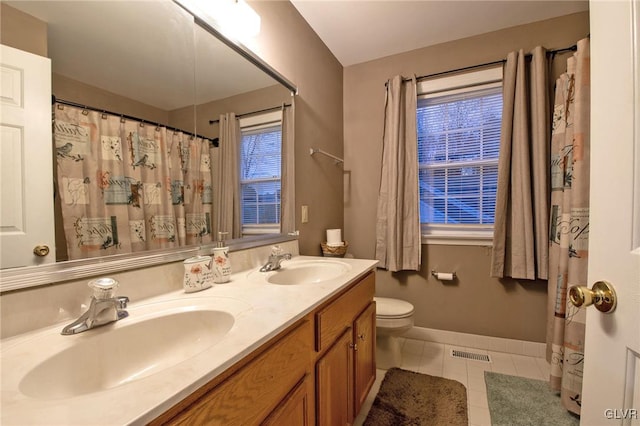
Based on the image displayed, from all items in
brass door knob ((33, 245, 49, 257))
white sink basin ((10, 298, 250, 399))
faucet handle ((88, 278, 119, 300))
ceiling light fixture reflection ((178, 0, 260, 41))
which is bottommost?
white sink basin ((10, 298, 250, 399))

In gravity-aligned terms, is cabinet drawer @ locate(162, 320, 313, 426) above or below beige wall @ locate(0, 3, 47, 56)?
below

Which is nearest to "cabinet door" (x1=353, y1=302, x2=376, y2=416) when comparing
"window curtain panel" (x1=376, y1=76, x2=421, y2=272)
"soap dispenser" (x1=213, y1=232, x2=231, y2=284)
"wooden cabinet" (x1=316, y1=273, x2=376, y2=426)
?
"wooden cabinet" (x1=316, y1=273, x2=376, y2=426)

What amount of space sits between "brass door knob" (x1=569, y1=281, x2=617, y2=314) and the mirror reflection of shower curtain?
120cm

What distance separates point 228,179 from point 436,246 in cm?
181

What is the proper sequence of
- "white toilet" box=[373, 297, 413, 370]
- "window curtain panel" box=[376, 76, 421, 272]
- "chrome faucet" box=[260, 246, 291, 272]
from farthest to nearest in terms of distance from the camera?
1. "window curtain panel" box=[376, 76, 421, 272]
2. "white toilet" box=[373, 297, 413, 370]
3. "chrome faucet" box=[260, 246, 291, 272]

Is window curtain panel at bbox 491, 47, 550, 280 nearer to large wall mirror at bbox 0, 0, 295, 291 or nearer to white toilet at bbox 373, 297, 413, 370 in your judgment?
white toilet at bbox 373, 297, 413, 370

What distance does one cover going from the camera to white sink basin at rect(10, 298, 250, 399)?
1.78 feet

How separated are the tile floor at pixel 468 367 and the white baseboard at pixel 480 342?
34mm

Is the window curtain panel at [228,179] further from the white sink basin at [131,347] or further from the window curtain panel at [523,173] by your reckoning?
the window curtain panel at [523,173]

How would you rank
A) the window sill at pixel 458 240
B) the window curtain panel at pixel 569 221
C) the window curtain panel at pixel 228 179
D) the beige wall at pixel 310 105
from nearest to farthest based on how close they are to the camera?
the window curtain panel at pixel 228 179
the window curtain panel at pixel 569 221
the beige wall at pixel 310 105
the window sill at pixel 458 240

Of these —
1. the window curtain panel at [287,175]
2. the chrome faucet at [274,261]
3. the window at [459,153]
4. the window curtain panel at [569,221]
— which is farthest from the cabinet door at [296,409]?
the window at [459,153]

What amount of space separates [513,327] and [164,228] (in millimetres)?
2492

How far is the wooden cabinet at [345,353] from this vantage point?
3.15ft

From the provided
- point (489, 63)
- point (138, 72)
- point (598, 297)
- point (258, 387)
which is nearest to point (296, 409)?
point (258, 387)
